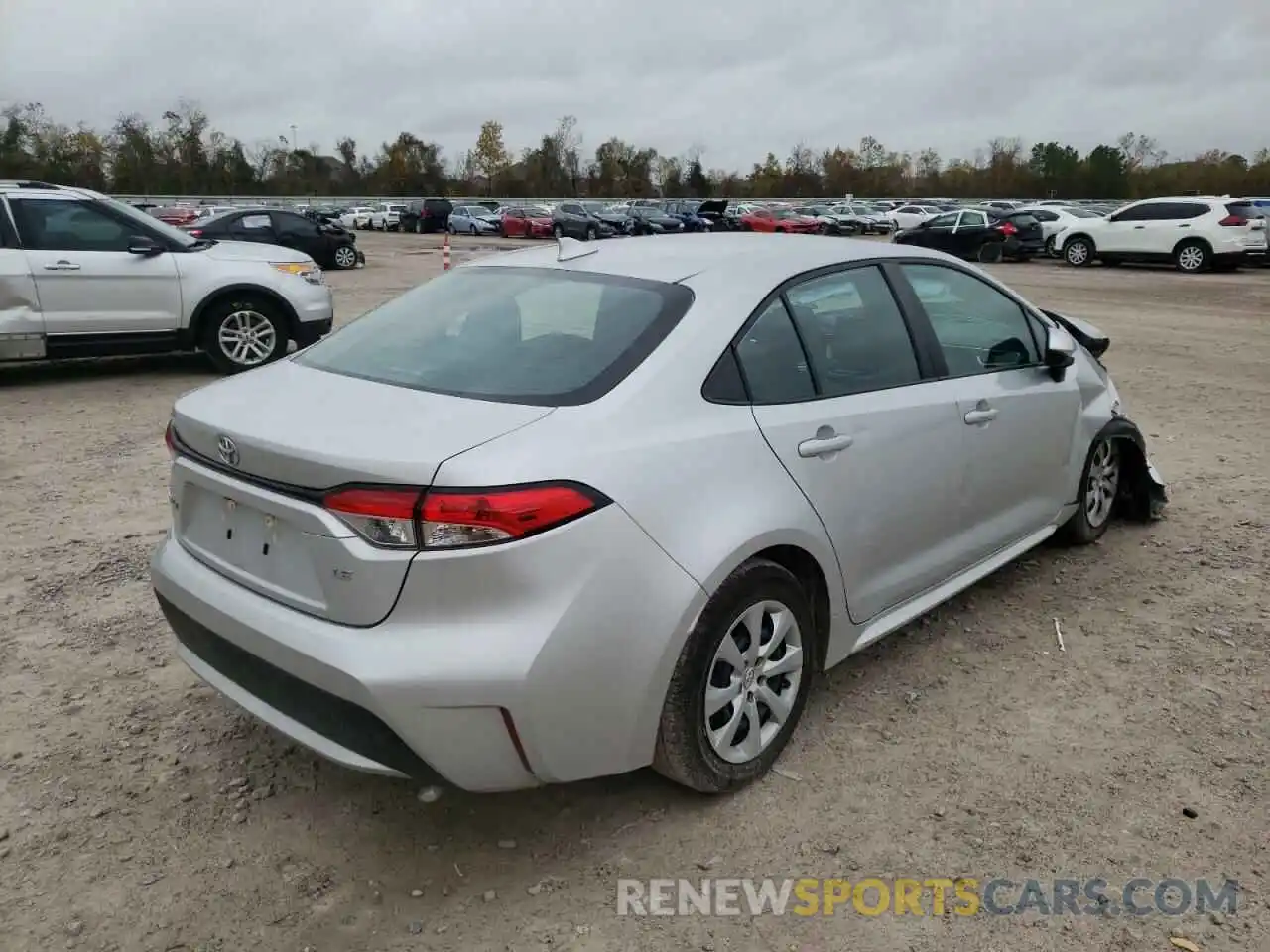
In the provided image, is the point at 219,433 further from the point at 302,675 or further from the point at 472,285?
the point at 472,285

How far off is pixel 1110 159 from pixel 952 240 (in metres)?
53.4

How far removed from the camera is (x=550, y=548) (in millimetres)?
2297

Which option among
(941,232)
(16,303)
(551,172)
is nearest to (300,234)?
(16,303)

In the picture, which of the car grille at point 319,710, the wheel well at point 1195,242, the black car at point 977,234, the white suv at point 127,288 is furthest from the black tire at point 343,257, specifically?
the car grille at point 319,710

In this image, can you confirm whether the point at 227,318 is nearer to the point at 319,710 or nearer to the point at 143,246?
the point at 143,246

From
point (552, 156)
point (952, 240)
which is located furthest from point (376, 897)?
point (552, 156)

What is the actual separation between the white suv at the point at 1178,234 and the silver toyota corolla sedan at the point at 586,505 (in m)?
22.4

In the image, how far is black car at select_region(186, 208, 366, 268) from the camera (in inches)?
785

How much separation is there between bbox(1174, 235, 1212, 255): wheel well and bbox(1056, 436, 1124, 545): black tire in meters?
20.8

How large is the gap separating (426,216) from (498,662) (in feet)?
153

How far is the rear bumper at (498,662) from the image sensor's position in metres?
2.27

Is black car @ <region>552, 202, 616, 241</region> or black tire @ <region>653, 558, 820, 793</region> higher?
black tire @ <region>653, 558, 820, 793</region>

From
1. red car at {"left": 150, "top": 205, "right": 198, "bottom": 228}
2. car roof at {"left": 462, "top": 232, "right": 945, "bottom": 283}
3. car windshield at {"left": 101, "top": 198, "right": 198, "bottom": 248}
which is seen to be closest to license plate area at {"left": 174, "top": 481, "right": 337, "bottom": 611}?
car roof at {"left": 462, "top": 232, "right": 945, "bottom": 283}

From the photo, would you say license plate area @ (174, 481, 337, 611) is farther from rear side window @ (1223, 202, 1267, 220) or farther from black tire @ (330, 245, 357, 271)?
rear side window @ (1223, 202, 1267, 220)
